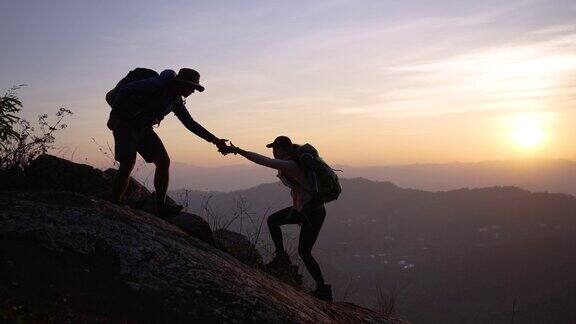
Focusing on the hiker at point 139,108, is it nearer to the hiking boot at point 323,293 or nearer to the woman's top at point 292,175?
the woman's top at point 292,175

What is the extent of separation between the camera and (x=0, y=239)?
4469 millimetres

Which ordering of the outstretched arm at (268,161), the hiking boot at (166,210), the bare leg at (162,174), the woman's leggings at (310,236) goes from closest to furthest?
1. the outstretched arm at (268,161)
2. the bare leg at (162,174)
3. the woman's leggings at (310,236)
4. the hiking boot at (166,210)

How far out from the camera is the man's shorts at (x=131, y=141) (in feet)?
21.2

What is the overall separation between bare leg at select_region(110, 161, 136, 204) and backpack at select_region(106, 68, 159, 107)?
903 mm

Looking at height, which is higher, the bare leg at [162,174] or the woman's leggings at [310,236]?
the bare leg at [162,174]

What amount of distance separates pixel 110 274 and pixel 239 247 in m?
4.07

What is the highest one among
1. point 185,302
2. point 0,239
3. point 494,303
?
point 0,239

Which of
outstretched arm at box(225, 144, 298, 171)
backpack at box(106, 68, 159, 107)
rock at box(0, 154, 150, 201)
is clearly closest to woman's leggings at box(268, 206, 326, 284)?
outstretched arm at box(225, 144, 298, 171)

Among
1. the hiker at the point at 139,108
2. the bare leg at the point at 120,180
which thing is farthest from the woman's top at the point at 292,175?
the bare leg at the point at 120,180

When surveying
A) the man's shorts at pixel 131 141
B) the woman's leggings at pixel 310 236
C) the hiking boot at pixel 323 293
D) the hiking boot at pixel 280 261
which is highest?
the man's shorts at pixel 131 141

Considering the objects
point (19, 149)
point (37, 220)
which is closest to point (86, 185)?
point (19, 149)

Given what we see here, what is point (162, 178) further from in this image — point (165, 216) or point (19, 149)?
point (19, 149)

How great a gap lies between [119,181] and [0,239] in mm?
2158

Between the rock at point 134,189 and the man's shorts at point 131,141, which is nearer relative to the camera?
the man's shorts at point 131,141
